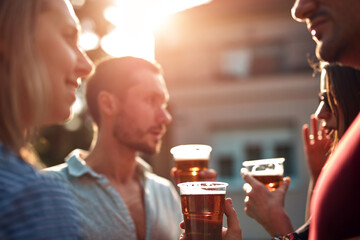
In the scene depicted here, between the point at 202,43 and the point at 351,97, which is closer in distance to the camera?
the point at 351,97

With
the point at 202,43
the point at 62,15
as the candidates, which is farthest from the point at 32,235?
the point at 202,43

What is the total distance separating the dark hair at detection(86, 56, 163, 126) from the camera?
360 centimetres

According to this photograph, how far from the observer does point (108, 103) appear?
3.59m

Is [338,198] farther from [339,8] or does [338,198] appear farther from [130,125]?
[130,125]

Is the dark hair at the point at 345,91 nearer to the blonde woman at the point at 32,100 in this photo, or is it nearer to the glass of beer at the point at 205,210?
the glass of beer at the point at 205,210

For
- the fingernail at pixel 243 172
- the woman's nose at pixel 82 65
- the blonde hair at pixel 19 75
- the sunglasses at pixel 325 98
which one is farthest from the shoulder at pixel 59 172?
the sunglasses at pixel 325 98

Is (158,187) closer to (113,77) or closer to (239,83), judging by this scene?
(113,77)

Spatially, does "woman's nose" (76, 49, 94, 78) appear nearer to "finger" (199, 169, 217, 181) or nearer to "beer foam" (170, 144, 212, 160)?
"beer foam" (170, 144, 212, 160)

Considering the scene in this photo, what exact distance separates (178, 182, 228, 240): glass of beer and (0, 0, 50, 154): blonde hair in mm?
852

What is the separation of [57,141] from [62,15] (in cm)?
1063

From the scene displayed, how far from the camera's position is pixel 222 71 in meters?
14.2

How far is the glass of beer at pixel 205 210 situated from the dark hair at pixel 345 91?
0.93m

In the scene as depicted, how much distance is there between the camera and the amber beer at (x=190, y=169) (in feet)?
8.57

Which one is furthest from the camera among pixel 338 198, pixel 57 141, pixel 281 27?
pixel 281 27
